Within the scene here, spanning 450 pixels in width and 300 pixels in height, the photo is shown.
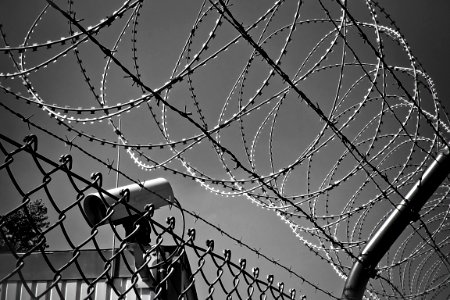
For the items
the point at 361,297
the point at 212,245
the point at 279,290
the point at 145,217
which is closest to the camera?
the point at 145,217

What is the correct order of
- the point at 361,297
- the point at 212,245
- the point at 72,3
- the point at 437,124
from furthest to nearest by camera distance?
the point at 437,124 → the point at 361,297 → the point at 72,3 → the point at 212,245

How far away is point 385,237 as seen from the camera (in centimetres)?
511

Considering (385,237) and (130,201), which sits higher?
(130,201)

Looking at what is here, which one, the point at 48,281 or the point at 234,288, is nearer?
the point at 234,288

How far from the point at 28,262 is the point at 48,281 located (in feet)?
0.90

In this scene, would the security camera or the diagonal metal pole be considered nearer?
the security camera

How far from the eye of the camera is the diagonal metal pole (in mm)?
4996

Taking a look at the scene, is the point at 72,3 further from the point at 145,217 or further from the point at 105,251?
the point at 145,217

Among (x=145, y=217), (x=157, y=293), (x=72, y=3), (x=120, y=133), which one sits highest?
(x=72, y=3)

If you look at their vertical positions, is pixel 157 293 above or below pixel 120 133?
below

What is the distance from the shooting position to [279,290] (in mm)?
3023

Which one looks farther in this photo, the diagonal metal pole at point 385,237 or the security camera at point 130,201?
the diagonal metal pole at point 385,237

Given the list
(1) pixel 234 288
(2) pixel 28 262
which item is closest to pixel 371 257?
(1) pixel 234 288

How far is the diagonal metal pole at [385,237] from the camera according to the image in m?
5.00
